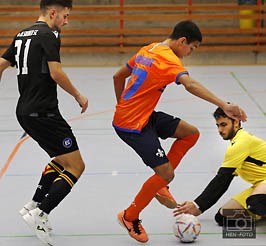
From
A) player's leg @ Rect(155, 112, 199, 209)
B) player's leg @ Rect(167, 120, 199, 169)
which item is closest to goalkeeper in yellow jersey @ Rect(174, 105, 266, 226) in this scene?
player's leg @ Rect(155, 112, 199, 209)

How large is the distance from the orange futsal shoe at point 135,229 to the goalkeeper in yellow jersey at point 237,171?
0.36 m

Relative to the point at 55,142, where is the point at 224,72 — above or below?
below

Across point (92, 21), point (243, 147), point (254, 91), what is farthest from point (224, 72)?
point (243, 147)

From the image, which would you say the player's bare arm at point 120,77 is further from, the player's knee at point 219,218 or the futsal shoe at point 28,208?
the player's knee at point 219,218

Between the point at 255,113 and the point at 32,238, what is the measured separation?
16.6 feet

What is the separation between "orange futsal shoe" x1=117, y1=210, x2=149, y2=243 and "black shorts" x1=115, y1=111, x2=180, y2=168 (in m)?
0.48

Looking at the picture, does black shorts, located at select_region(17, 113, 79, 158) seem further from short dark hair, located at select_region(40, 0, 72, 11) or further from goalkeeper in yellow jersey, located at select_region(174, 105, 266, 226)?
goalkeeper in yellow jersey, located at select_region(174, 105, 266, 226)

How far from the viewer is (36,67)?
422 centimetres

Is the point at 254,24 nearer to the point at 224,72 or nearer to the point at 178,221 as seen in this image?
the point at 224,72

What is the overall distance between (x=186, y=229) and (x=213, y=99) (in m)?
1.04

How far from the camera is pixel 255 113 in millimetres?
8586

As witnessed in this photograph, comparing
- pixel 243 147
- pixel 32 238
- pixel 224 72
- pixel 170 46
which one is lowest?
pixel 224 72

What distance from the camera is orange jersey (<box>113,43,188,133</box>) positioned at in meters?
4.27

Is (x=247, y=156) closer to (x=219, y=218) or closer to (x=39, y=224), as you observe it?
(x=219, y=218)
